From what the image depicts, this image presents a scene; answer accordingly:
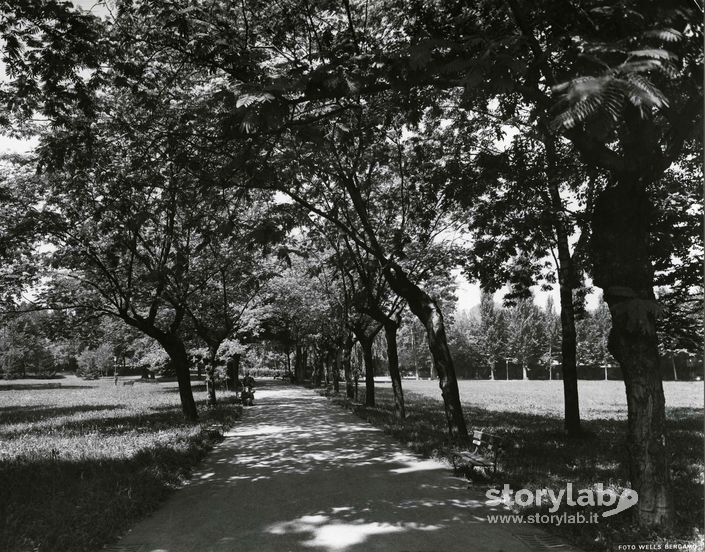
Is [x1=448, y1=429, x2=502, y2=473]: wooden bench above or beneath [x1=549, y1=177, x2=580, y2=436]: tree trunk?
beneath

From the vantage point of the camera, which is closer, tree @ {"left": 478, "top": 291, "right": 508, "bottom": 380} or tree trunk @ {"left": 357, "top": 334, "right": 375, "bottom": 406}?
tree trunk @ {"left": 357, "top": 334, "right": 375, "bottom": 406}

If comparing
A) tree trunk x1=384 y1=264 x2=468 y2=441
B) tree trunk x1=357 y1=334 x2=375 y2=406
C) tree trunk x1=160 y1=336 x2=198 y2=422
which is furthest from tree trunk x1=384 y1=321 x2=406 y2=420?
tree trunk x1=160 y1=336 x2=198 y2=422

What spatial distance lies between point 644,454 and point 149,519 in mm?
5912

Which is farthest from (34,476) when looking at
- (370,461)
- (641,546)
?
(641,546)

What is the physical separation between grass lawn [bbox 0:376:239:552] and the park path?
1.16ft

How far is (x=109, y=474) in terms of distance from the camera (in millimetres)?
7820

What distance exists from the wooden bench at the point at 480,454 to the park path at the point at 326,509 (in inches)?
11.8

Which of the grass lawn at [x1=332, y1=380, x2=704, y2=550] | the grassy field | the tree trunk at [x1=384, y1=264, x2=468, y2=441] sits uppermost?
the tree trunk at [x1=384, y1=264, x2=468, y2=441]

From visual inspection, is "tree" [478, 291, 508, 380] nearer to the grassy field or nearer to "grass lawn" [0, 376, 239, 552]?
the grassy field

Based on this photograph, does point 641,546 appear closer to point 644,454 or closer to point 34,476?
point 644,454

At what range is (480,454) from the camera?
8805 mm

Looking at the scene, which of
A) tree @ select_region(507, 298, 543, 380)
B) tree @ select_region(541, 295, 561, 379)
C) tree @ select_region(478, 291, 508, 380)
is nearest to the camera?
tree @ select_region(541, 295, 561, 379)

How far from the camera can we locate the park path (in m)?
5.23

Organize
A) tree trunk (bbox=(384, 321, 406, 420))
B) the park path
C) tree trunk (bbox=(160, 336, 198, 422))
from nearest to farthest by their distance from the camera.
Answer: the park path, tree trunk (bbox=(160, 336, 198, 422)), tree trunk (bbox=(384, 321, 406, 420))
